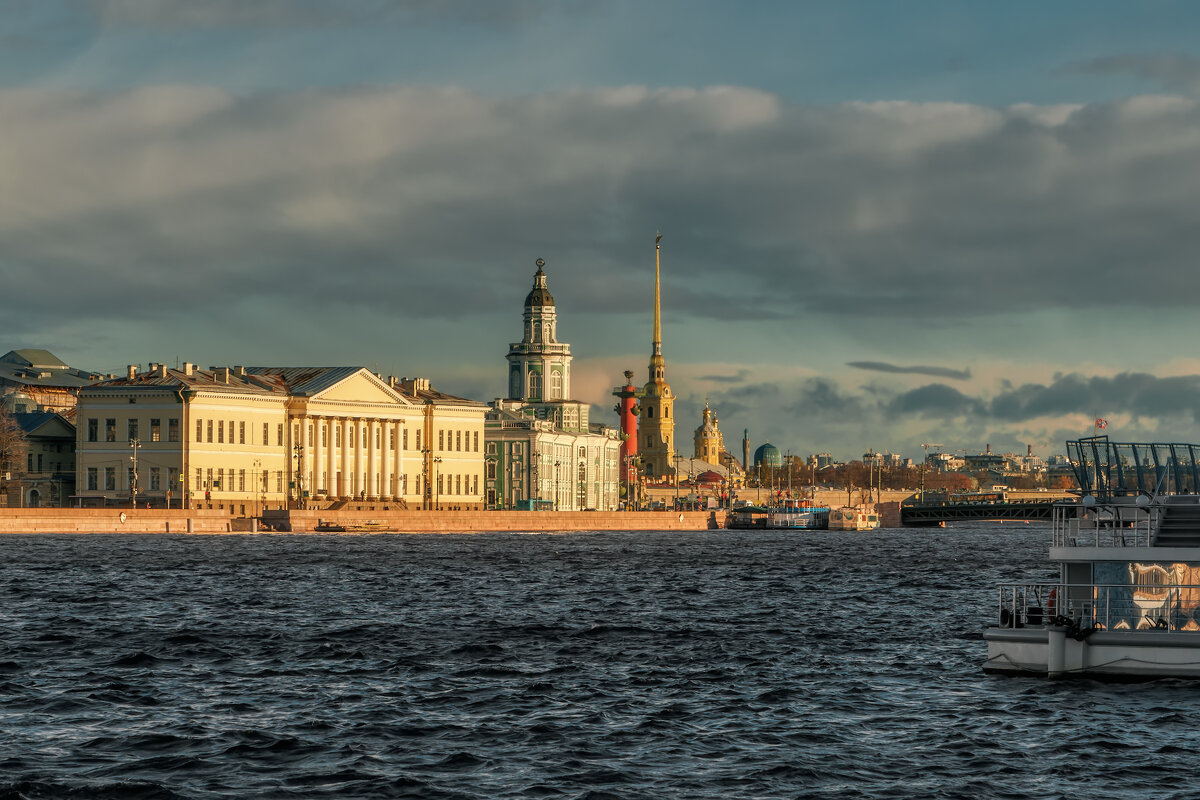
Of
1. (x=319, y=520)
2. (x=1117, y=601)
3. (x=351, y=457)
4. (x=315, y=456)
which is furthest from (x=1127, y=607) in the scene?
(x=351, y=457)

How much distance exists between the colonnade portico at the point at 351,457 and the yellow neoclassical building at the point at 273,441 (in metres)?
0.09

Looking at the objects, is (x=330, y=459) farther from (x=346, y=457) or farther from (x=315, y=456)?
(x=315, y=456)

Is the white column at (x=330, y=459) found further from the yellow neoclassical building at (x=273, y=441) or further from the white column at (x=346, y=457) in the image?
the white column at (x=346, y=457)

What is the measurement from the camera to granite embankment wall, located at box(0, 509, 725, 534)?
384 ft

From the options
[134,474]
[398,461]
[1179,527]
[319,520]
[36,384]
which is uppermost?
[36,384]

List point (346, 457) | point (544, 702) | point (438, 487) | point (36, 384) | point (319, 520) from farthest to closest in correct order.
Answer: point (36, 384) < point (438, 487) < point (346, 457) < point (319, 520) < point (544, 702)

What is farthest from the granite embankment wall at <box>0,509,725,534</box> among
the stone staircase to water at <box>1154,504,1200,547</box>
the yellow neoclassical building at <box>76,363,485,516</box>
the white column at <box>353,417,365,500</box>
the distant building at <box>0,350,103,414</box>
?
the stone staircase to water at <box>1154,504,1200,547</box>

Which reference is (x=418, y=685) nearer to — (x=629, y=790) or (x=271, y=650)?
(x=271, y=650)

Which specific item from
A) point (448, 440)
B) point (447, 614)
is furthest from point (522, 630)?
point (448, 440)

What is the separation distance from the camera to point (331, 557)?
90750 millimetres

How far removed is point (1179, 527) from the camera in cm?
3278

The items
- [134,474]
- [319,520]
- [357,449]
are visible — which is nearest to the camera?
[319,520]

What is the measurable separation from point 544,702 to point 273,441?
125 meters

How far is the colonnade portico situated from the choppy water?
97.1 metres
